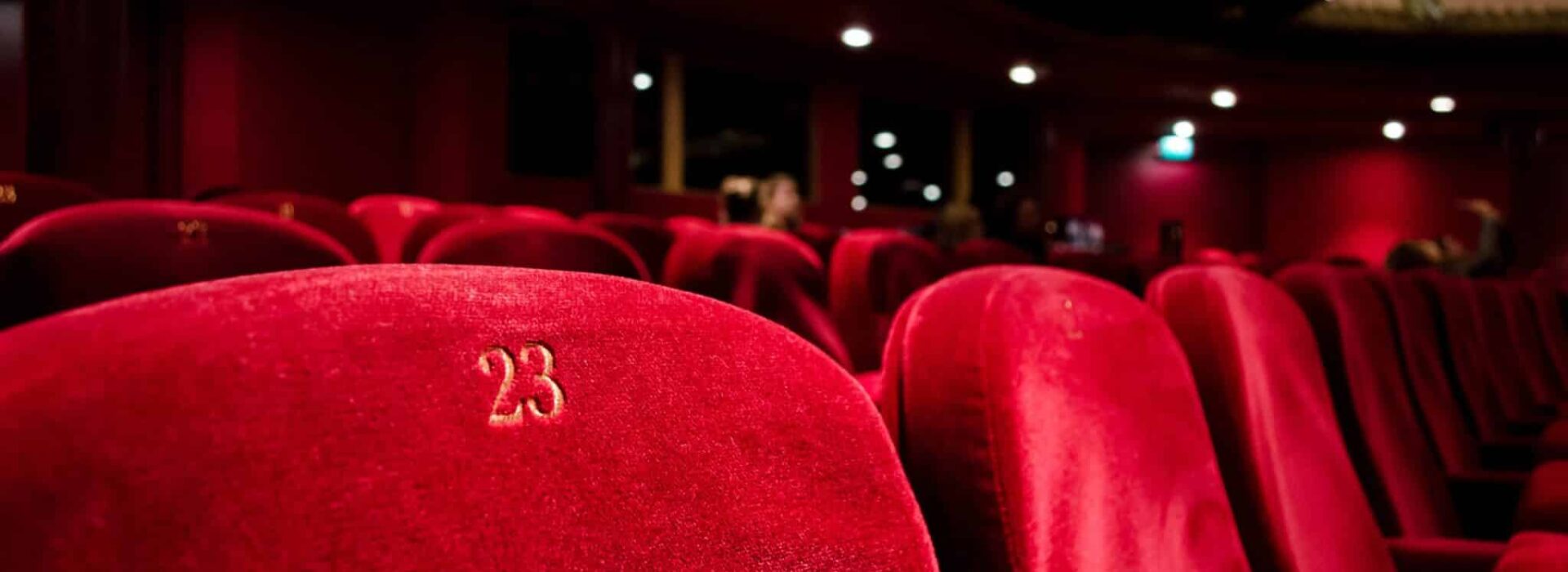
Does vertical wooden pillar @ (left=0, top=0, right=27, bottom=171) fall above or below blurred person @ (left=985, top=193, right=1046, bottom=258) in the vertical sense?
above

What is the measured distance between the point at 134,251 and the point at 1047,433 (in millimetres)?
995

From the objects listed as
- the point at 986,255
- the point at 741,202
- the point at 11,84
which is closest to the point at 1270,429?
the point at 986,255

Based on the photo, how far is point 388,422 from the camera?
351 millimetres

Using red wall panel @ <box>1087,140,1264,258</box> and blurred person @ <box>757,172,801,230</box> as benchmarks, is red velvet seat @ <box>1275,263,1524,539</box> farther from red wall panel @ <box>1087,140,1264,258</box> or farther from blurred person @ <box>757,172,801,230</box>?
red wall panel @ <box>1087,140,1264,258</box>

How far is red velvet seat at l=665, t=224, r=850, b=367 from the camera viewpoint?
209cm

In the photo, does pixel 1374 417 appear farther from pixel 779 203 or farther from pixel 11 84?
pixel 11 84

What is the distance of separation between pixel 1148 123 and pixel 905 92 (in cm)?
421

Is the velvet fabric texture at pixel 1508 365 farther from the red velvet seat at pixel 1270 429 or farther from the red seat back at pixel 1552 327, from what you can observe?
the red velvet seat at pixel 1270 429

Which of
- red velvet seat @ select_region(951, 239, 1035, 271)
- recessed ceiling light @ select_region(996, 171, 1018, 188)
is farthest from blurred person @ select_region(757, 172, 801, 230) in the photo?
recessed ceiling light @ select_region(996, 171, 1018, 188)

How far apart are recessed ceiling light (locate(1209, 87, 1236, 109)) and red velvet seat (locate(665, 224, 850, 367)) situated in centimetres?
1013

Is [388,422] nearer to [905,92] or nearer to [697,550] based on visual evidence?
[697,550]

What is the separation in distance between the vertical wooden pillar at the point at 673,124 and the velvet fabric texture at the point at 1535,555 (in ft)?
26.0

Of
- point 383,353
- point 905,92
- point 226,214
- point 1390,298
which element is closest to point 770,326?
point 383,353

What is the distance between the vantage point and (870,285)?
3002mm
